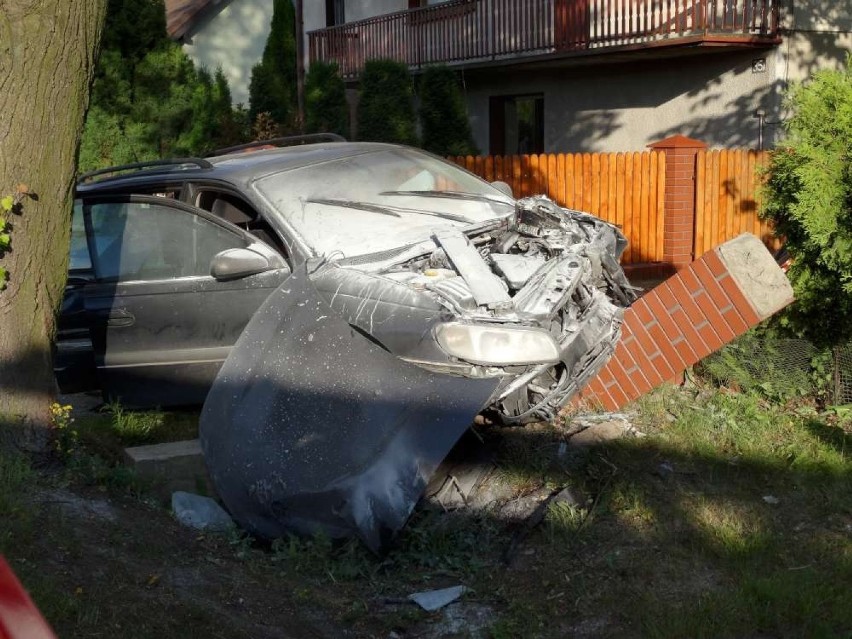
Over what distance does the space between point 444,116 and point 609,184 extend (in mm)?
5706

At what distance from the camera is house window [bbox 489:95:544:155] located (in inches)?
775

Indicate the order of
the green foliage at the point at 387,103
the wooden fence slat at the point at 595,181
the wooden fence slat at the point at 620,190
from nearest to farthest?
1. the wooden fence slat at the point at 620,190
2. the wooden fence slat at the point at 595,181
3. the green foliage at the point at 387,103

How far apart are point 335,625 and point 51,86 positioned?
2.74 m

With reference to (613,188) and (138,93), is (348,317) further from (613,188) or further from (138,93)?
(138,93)

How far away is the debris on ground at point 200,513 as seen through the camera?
487 cm

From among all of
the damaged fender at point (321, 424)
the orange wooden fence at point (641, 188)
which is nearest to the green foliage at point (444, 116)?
the orange wooden fence at point (641, 188)

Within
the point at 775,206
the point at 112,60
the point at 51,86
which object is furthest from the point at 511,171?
the point at 51,86

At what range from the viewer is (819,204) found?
6309 millimetres

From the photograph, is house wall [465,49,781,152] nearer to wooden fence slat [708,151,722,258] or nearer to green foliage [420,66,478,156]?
green foliage [420,66,478,156]

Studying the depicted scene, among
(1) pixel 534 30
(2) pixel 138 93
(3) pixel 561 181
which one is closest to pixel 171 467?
(3) pixel 561 181

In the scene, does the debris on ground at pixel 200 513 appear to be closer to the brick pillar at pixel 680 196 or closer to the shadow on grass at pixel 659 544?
the shadow on grass at pixel 659 544

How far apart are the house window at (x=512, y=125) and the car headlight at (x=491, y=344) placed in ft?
50.1

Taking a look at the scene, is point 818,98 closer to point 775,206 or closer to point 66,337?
point 775,206

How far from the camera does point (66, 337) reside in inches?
241
